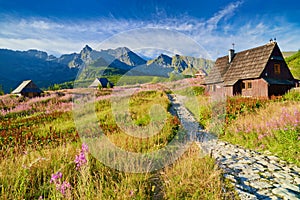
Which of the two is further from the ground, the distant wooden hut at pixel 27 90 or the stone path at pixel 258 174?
the distant wooden hut at pixel 27 90

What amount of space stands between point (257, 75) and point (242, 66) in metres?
3.51

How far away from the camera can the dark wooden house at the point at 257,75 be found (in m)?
20.0

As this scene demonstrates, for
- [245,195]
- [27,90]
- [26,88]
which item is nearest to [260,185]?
[245,195]

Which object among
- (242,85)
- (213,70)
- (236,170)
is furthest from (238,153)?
(213,70)

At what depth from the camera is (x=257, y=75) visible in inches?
790

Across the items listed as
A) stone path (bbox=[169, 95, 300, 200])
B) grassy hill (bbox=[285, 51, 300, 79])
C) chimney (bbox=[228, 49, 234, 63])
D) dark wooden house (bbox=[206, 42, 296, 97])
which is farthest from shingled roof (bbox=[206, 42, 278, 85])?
grassy hill (bbox=[285, 51, 300, 79])

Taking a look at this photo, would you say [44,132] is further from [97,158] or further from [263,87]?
[263,87]

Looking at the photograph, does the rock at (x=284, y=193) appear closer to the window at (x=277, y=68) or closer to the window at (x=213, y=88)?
the window at (x=277, y=68)

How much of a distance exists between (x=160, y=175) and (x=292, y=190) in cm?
272

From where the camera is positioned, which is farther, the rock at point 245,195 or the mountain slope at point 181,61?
the mountain slope at point 181,61

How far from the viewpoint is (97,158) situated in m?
4.76

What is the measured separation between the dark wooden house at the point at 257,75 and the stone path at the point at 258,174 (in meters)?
15.6

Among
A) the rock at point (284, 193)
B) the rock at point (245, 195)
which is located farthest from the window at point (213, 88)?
the rock at point (245, 195)

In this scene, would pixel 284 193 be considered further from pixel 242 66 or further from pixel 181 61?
pixel 242 66
